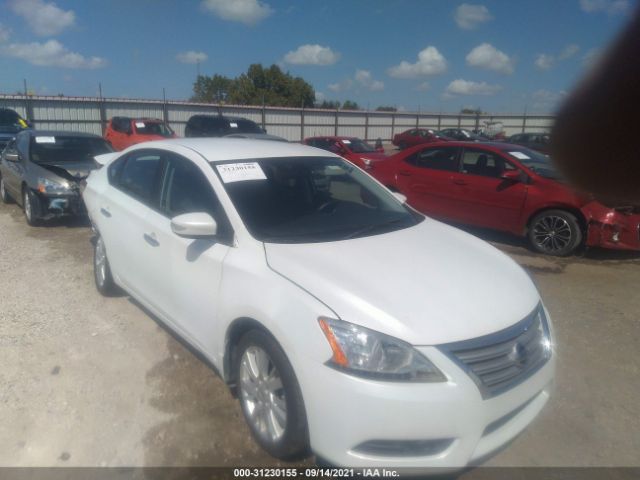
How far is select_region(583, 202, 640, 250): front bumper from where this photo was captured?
6.02m

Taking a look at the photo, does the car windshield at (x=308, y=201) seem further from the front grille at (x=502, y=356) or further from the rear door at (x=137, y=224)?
the front grille at (x=502, y=356)

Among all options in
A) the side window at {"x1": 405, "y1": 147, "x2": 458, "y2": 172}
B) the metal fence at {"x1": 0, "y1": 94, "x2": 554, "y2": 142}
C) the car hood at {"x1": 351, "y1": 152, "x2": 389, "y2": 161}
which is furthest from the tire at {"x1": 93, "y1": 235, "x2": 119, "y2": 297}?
the metal fence at {"x1": 0, "y1": 94, "x2": 554, "y2": 142}

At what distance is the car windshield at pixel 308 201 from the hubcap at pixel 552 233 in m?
3.60

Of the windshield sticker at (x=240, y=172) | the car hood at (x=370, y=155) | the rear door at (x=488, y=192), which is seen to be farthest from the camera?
the car hood at (x=370, y=155)

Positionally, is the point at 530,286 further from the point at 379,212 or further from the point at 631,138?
the point at 631,138

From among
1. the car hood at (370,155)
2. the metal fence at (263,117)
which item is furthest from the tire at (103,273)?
the metal fence at (263,117)

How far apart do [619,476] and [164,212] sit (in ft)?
10.4

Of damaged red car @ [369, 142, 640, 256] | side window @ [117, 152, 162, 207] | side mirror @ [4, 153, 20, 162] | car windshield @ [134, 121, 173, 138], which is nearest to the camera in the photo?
side window @ [117, 152, 162, 207]

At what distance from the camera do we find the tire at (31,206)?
23.1 ft

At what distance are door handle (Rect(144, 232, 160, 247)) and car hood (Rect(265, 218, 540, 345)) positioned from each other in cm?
108

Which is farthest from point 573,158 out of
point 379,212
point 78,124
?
point 78,124

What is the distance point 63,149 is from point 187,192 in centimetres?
561

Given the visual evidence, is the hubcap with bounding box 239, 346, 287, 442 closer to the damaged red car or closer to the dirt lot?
the dirt lot

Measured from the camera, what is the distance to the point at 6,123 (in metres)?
15.2
